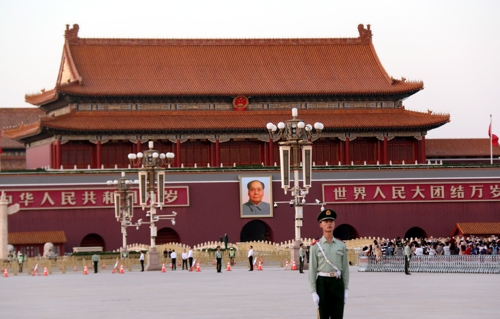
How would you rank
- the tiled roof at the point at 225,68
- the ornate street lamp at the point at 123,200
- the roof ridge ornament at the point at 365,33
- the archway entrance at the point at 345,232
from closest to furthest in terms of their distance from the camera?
the ornate street lamp at the point at 123,200 < the archway entrance at the point at 345,232 < the tiled roof at the point at 225,68 < the roof ridge ornament at the point at 365,33

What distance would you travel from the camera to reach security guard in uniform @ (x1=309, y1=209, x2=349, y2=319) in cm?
1453

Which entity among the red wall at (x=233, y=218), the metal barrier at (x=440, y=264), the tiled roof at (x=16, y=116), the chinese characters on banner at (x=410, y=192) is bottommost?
the metal barrier at (x=440, y=264)

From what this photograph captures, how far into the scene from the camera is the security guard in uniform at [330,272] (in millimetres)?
14531

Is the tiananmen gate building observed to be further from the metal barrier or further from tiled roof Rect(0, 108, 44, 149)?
the metal barrier

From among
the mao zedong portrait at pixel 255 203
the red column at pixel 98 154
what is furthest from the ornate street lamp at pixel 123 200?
the mao zedong portrait at pixel 255 203

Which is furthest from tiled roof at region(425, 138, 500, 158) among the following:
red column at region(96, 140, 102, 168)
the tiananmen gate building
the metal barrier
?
the metal barrier

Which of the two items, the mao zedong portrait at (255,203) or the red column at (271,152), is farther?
the red column at (271,152)

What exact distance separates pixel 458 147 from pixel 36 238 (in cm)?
2712

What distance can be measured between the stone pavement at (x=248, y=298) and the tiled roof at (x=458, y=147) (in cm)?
3681

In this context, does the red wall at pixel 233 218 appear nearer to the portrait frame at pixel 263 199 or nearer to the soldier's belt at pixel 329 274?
the portrait frame at pixel 263 199

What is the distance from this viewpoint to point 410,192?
5928 centimetres

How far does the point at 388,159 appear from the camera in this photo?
62781 mm

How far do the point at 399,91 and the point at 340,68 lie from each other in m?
4.08

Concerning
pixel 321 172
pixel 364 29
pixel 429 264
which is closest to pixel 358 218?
pixel 321 172
